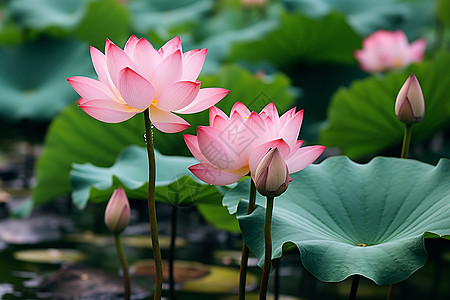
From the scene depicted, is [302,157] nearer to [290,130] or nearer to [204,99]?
[290,130]

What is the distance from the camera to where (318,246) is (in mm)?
809

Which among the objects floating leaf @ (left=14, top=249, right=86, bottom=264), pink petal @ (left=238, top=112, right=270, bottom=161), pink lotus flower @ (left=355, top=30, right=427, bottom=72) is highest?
pink lotus flower @ (left=355, top=30, right=427, bottom=72)

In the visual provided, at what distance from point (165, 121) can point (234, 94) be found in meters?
1.13

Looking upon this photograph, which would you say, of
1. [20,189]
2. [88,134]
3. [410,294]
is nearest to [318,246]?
[410,294]

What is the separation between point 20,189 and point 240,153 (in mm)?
1966

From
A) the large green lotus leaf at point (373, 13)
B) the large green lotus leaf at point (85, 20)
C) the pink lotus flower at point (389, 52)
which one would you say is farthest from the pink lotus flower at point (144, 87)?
the large green lotus leaf at point (85, 20)

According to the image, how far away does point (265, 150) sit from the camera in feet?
2.40

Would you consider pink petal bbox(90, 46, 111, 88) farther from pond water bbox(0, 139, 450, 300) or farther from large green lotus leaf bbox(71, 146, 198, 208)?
pond water bbox(0, 139, 450, 300)

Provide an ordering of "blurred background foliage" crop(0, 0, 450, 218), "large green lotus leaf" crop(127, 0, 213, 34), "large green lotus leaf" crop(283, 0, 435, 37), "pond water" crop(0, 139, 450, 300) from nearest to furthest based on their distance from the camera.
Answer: "pond water" crop(0, 139, 450, 300), "blurred background foliage" crop(0, 0, 450, 218), "large green lotus leaf" crop(283, 0, 435, 37), "large green lotus leaf" crop(127, 0, 213, 34)

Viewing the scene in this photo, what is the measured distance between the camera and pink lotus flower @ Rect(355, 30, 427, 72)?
2.23 m

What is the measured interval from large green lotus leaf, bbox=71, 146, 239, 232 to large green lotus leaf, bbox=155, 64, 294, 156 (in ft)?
0.68

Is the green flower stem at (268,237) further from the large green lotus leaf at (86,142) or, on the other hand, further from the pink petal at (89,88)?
the large green lotus leaf at (86,142)

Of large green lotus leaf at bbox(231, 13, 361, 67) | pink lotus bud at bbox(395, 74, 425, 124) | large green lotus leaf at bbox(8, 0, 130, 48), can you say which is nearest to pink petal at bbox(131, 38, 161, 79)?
pink lotus bud at bbox(395, 74, 425, 124)

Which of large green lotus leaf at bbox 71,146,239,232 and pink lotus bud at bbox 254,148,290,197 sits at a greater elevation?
pink lotus bud at bbox 254,148,290,197
